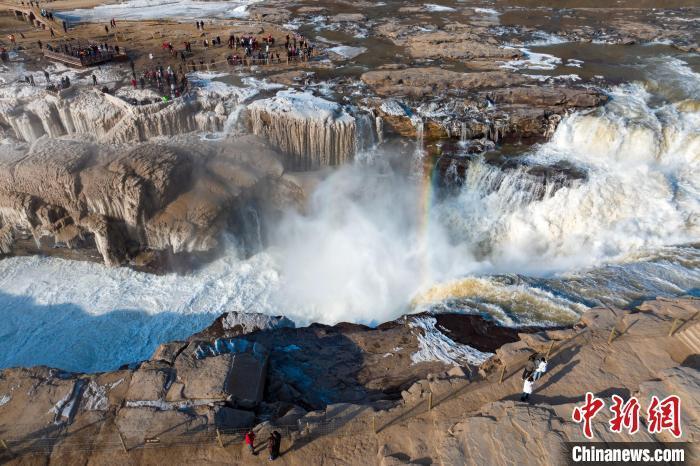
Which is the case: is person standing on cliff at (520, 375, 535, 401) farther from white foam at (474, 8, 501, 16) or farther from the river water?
white foam at (474, 8, 501, 16)

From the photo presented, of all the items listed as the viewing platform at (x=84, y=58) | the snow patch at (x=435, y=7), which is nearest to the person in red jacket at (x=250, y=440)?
the viewing platform at (x=84, y=58)

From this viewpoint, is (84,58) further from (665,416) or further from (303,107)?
(665,416)

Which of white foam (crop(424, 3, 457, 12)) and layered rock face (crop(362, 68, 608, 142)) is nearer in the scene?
layered rock face (crop(362, 68, 608, 142))

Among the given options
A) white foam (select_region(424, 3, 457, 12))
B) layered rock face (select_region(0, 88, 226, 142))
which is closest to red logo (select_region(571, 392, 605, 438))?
layered rock face (select_region(0, 88, 226, 142))

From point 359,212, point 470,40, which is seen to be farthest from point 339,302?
point 470,40

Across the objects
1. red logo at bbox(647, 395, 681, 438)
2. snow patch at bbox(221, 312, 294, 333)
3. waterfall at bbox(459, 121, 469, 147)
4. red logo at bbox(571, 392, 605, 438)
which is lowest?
snow patch at bbox(221, 312, 294, 333)

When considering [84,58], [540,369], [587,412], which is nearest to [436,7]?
[84,58]

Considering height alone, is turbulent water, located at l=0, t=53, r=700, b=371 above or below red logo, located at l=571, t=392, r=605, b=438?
below
